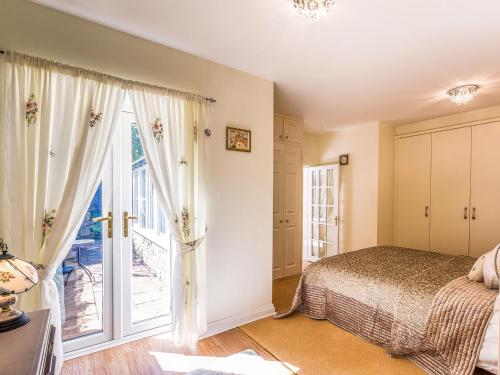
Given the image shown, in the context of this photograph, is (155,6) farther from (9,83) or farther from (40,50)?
(9,83)

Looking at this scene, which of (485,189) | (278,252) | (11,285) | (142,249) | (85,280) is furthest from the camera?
(278,252)

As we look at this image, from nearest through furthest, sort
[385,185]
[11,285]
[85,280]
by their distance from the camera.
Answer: [11,285] < [85,280] < [385,185]

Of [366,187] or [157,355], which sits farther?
[366,187]

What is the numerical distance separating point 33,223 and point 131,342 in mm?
1265

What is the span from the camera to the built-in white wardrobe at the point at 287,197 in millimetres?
3957

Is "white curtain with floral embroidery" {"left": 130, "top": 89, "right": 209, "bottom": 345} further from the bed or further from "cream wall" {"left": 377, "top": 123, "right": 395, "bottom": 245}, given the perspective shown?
"cream wall" {"left": 377, "top": 123, "right": 395, "bottom": 245}

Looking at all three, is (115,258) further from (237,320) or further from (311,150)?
(311,150)

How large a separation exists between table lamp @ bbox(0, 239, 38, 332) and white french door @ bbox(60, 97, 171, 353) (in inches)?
31.7

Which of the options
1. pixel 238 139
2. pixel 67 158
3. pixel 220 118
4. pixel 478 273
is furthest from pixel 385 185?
pixel 67 158

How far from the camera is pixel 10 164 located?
1.55 meters

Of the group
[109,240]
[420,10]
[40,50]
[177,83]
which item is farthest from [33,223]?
[420,10]

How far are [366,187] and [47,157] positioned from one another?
14.2 ft

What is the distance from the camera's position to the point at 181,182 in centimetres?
216

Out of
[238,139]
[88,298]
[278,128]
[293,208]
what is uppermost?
[278,128]
